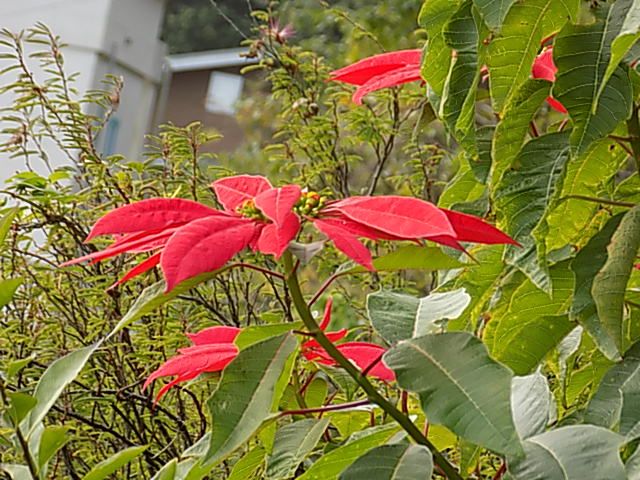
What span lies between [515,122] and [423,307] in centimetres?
16

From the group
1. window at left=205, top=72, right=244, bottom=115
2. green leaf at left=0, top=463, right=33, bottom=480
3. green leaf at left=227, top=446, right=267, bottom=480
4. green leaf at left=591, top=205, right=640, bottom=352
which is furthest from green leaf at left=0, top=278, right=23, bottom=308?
window at left=205, top=72, right=244, bottom=115

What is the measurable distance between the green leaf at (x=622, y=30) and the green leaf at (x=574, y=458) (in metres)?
0.19

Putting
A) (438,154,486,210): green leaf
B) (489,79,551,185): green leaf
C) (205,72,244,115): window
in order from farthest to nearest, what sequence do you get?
(205,72,244,115): window → (438,154,486,210): green leaf → (489,79,551,185): green leaf

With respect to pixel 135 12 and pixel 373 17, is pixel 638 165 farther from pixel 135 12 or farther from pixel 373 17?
pixel 373 17

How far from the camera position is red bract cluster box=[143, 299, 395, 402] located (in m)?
0.58

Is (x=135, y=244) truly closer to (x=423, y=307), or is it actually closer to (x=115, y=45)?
(x=423, y=307)

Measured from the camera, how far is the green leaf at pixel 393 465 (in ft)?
1.65

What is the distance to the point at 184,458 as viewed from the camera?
2.24 feet

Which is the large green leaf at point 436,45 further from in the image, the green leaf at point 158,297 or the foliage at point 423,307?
the green leaf at point 158,297

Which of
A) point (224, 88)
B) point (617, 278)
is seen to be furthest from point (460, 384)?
point (224, 88)

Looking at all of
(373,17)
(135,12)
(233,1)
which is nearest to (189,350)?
(135,12)

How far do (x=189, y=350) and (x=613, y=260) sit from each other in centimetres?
26

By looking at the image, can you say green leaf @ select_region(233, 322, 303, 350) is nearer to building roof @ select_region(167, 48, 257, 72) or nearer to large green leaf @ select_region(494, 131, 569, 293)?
large green leaf @ select_region(494, 131, 569, 293)

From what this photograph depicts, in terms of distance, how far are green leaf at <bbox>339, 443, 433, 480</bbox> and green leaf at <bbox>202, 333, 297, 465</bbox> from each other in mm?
56
